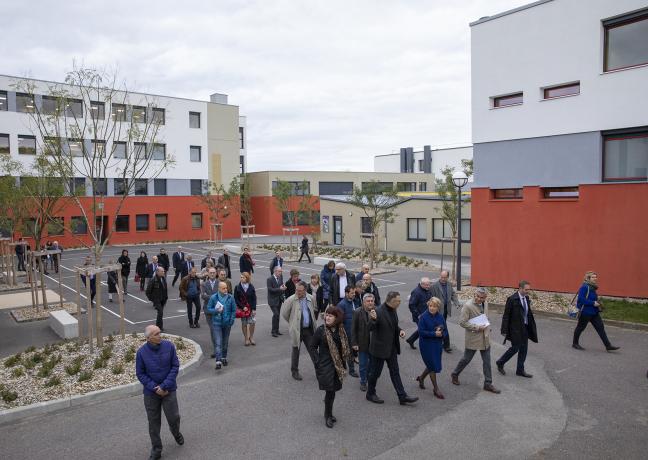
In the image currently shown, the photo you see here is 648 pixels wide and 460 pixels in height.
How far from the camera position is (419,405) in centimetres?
804

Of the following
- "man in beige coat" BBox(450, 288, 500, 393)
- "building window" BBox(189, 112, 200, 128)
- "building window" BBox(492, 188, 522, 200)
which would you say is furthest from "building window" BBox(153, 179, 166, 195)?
"man in beige coat" BBox(450, 288, 500, 393)

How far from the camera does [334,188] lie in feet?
192

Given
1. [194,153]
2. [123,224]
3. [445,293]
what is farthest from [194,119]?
[445,293]

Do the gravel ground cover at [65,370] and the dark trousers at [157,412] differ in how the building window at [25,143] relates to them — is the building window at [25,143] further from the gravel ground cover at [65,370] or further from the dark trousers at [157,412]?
the dark trousers at [157,412]

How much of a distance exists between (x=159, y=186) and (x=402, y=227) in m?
24.0

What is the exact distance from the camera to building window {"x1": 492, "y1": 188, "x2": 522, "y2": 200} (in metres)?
18.1

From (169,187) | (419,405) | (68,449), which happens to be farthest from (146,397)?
(169,187)

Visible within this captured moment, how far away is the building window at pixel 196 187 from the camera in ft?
161

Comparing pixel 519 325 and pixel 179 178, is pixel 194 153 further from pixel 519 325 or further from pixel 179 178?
pixel 519 325

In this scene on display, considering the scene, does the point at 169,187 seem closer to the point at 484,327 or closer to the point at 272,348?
the point at 272,348

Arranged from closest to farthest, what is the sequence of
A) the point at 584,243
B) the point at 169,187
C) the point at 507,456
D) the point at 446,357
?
the point at 507,456 → the point at 446,357 → the point at 584,243 → the point at 169,187

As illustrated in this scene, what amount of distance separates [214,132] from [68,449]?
4633 cm

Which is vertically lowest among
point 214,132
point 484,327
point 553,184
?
point 484,327

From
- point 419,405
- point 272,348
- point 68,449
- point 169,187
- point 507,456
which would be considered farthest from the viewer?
point 169,187
